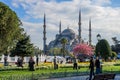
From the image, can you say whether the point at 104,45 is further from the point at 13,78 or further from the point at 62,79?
the point at 13,78

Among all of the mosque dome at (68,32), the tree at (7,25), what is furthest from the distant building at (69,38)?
the tree at (7,25)

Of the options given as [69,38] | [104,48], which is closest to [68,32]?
[69,38]

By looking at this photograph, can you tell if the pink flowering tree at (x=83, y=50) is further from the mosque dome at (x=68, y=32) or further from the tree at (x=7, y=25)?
the mosque dome at (x=68, y=32)

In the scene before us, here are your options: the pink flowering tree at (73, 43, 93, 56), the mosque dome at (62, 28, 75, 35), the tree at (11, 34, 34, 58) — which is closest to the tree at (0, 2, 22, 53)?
the tree at (11, 34, 34, 58)

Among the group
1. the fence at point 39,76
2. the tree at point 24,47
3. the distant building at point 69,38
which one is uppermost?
the distant building at point 69,38

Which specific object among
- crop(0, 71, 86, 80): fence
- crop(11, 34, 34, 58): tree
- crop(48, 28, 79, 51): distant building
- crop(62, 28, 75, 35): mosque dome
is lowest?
crop(0, 71, 86, 80): fence

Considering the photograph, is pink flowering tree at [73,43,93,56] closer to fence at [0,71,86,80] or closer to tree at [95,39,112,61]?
tree at [95,39,112,61]

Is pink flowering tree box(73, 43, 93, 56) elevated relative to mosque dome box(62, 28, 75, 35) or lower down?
lower down

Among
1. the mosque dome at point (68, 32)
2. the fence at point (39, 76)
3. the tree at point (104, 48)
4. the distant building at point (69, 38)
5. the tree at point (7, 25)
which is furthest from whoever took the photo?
the mosque dome at point (68, 32)

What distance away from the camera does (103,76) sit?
70.0 ft

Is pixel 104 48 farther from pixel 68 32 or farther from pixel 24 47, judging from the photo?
pixel 68 32

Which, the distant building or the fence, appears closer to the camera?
the fence

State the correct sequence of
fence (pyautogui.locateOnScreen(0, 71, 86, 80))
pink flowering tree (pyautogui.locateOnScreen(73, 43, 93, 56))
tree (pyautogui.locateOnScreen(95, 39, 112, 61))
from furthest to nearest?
pink flowering tree (pyautogui.locateOnScreen(73, 43, 93, 56)), tree (pyautogui.locateOnScreen(95, 39, 112, 61)), fence (pyautogui.locateOnScreen(0, 71, 86, 80))

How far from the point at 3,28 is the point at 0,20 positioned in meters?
0.72
